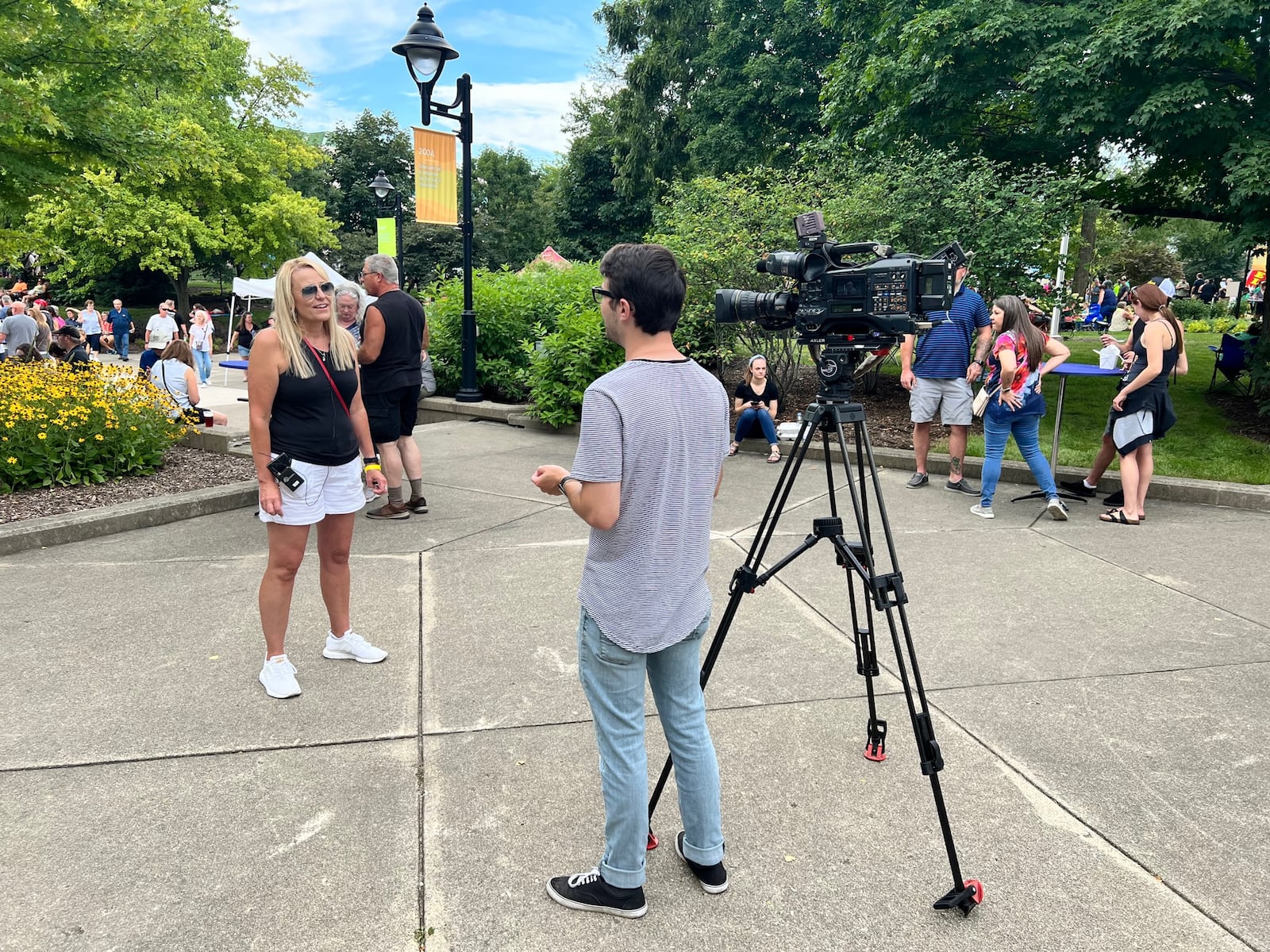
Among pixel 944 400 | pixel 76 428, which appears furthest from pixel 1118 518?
pixel 76 428

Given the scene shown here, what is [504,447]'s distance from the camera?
30.8 feet

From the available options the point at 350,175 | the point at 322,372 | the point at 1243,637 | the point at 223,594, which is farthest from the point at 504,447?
the point at 350,175

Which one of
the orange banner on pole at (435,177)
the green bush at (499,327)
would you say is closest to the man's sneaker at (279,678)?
the green bush at (499,327)

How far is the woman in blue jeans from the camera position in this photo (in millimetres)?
6543

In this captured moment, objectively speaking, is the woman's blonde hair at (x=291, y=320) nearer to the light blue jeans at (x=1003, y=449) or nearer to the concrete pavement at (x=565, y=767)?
the concrete pavement at (x=565, y=767)

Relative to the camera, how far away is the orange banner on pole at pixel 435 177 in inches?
433

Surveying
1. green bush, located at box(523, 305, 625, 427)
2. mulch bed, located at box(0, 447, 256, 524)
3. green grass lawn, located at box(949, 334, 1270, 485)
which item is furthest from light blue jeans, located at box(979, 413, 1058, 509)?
mulch bed, located at box(0, 447, 256, 524)

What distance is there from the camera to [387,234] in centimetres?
1370

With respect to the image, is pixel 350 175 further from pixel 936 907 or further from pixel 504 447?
pixel 936 907

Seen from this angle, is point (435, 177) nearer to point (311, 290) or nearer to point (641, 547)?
point (311, 290)

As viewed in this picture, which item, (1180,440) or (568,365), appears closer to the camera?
(1180,440)

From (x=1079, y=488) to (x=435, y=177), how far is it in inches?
330

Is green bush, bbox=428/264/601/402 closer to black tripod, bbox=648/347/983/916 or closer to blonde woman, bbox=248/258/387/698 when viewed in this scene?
blonde woman, bbox=248/258/387/698

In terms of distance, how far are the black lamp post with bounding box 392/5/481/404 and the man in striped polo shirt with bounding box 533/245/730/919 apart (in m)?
8.13
